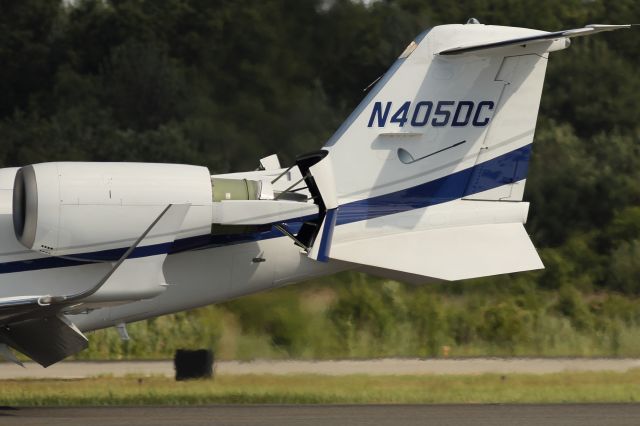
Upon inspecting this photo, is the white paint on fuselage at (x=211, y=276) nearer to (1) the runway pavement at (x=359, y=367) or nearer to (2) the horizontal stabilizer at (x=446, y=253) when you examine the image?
(2) the horizontal stabilizer at (x=446, y=253)

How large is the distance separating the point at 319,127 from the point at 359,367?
24.0 feet

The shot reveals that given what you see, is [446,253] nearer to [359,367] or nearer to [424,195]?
[424,195]

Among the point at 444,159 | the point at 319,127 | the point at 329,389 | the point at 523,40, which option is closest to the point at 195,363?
the point at 329,389

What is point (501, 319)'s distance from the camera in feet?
67.7

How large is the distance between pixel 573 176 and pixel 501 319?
27.2 feet

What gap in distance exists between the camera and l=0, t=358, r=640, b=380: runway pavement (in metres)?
17.6

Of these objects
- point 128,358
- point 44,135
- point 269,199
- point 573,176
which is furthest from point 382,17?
point 269,199

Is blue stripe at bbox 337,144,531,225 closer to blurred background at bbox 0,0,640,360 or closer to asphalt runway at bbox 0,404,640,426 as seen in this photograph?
asphalt runway at bbox 0,404,640,426

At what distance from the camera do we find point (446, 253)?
14.8 m

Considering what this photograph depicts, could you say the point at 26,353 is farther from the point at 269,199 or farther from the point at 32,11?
the point at 32,11

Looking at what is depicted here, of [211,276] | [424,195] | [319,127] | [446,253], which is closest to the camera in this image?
[211,276]

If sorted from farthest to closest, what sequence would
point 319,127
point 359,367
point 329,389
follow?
point 319,127 → point 359,367 → point 329,389

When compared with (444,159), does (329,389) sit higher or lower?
lower

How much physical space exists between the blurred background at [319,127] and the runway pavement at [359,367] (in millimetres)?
1147
